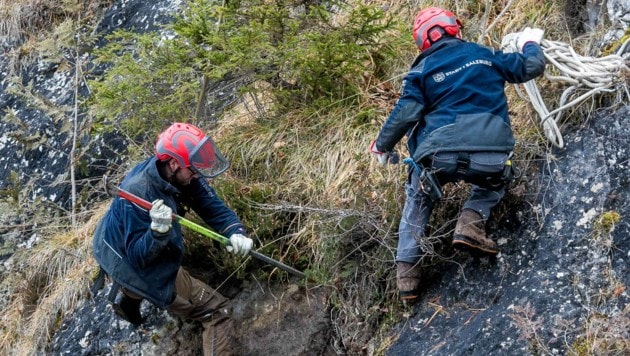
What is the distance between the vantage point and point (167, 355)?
6.29 metres

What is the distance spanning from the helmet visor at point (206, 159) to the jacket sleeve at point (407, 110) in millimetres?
1161

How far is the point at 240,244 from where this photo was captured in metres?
5.83

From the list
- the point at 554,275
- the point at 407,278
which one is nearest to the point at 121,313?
the point at 407,278

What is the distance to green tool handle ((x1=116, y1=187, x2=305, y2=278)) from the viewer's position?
17.8 feet

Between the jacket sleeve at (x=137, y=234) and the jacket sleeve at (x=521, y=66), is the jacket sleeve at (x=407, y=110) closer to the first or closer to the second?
the jacket sleeve at (x=521, y=66)

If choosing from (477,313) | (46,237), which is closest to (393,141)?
(477,313)

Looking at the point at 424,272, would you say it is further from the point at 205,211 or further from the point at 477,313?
the point at 205,211

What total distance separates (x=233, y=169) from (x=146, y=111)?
810 millimetres

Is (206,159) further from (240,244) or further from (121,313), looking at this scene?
(121,313)

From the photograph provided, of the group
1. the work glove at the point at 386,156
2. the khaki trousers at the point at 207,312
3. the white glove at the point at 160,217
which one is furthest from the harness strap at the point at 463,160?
the khaki trousers at the point at 207,312

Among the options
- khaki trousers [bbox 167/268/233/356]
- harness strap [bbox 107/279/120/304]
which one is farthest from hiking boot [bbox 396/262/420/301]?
harness strap [bbox 107/279/120/304]

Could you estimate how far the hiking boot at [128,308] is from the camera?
6047 millimetres

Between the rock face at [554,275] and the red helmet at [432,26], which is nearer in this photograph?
the rock face at [554,275]

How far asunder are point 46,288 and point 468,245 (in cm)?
403
